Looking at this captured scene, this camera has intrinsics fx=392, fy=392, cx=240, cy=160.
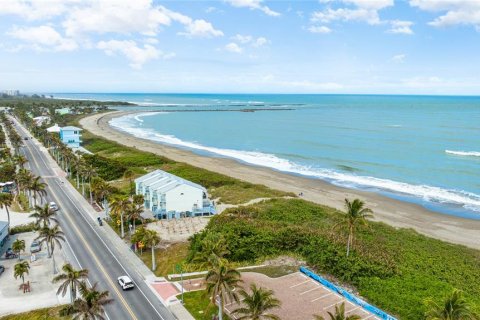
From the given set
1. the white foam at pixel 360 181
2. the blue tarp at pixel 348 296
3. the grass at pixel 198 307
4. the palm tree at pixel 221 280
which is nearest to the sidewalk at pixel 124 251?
the grass at pixel 198 307

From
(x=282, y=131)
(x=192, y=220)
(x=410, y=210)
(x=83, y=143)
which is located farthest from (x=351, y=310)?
(x=282, y=131)

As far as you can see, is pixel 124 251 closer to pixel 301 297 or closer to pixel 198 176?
pixel 301 297

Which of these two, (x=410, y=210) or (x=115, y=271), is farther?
(x=410, y=210)

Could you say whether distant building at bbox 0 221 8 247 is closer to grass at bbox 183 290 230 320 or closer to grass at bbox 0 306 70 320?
grass at bbox 0 306 70 320

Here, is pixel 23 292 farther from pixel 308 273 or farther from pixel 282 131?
pixel 282 131

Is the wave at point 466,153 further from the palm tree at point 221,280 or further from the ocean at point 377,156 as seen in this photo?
the palm tree at point 221,280

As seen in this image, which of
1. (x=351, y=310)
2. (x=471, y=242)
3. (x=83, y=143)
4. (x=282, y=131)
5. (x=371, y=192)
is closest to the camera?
(x=351, y=310)

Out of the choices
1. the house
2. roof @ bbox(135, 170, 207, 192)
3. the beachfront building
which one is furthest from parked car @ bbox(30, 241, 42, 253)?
the house
